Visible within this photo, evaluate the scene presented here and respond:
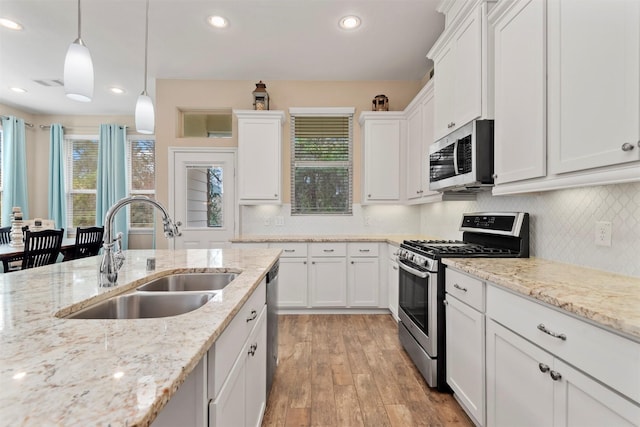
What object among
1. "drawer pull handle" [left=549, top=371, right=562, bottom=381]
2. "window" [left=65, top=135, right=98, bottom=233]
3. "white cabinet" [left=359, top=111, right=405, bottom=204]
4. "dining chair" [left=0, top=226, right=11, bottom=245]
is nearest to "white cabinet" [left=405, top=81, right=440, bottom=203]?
"white cabinet" [left=359, top=111, right=405, bottom=204]

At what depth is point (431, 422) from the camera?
5.79ft

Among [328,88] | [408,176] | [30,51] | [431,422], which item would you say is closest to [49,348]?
[431,422]

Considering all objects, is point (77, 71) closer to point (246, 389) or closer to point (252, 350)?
point (252, 350)

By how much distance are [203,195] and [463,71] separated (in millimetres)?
3398

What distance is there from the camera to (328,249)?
11.8 ft

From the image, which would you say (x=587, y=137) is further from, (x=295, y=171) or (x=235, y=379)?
(x=295, y=171)

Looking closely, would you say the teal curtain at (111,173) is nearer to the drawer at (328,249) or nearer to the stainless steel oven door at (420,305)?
the drawer at (328,249)

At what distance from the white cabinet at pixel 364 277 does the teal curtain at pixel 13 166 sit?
5.57 meters

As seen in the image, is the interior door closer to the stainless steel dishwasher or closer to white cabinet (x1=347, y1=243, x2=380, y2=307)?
white cabinet (x1=347, y1=243, x2=380, y2=307)

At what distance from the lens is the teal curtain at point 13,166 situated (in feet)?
16.1

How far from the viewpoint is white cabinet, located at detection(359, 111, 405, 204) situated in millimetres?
3832

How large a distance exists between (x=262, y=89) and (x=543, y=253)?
349cm

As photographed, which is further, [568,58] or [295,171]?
[295,171]

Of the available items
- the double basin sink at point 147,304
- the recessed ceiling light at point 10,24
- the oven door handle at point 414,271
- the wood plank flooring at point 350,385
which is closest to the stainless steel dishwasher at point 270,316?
the wood plank flooring at point 350,385
